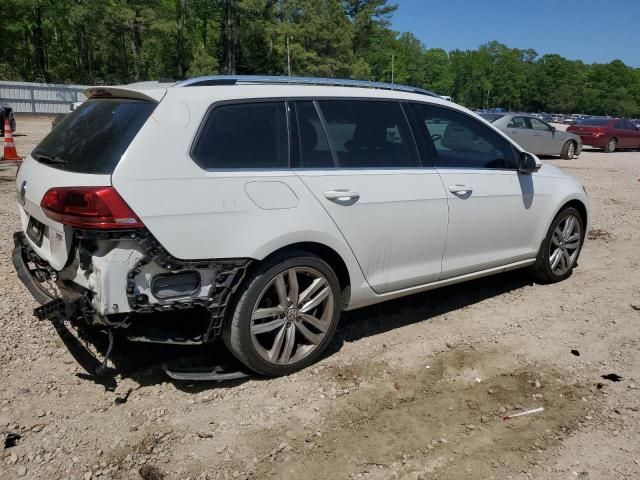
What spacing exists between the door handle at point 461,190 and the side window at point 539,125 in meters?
15.4

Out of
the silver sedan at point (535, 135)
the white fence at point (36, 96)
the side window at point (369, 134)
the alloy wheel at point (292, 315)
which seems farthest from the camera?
the white fence at point (36, 96)

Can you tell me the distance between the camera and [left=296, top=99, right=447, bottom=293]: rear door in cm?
365

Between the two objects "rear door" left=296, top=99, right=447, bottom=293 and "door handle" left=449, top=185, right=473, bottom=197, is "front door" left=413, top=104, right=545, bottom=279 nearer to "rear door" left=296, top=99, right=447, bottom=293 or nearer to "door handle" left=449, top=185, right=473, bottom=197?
"door handle" left=449, top=185, right=473, bottom=197

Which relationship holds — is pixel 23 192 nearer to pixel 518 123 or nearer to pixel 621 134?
pixel 518 123

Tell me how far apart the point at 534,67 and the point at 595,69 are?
996 inches

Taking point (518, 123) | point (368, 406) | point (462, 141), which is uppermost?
point (462, 141)

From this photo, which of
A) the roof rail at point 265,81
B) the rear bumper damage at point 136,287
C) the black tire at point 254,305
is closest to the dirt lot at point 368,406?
the black tire at point 254,305

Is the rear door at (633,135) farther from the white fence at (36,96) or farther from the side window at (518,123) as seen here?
the white fence at (36,96)

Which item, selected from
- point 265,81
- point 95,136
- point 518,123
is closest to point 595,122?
point 518,123

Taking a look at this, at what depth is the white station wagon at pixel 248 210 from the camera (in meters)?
2.99

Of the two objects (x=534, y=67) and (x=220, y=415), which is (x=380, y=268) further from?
(x=534, y=67)

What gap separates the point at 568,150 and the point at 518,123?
3.00m

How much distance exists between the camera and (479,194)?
4500mm

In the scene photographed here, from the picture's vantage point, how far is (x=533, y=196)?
5023 millimetres
